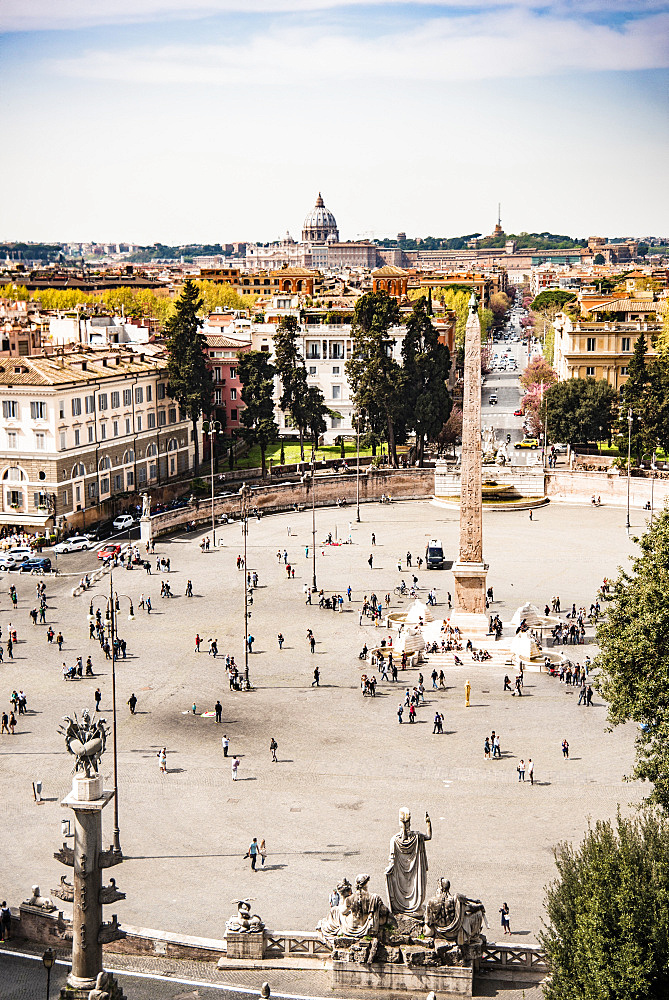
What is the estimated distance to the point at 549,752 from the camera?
38.1 metres

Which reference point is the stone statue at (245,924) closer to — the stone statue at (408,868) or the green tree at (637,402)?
the stone statue at (408,868)

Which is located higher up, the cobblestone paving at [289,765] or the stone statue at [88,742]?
the stone statue at [88,742]

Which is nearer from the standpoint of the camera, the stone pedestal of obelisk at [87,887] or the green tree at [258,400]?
the stone pedestal of obelisk at [87,887]

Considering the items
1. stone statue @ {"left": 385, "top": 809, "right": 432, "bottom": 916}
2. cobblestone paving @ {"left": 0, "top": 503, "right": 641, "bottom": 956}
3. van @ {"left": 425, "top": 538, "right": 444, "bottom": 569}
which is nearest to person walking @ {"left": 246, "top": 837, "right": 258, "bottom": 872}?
cobblestone paving @ {"left": 0, "top": 503, "right": 641, "bottom": 956}

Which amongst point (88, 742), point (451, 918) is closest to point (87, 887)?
point (88, 742)

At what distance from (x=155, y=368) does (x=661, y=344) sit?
28.8 meters

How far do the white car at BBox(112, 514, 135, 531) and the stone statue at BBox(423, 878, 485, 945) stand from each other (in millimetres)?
47333

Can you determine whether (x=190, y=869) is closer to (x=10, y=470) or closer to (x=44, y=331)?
(x=10, y=470)

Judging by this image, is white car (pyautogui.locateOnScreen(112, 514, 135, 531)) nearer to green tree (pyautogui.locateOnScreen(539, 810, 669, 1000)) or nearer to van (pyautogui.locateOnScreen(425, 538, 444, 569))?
van (pyautogui.locateOnScreen(425, 538, 444, 569))

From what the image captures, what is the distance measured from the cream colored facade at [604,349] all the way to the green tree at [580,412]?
5.43 meters

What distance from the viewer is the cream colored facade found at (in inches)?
3713

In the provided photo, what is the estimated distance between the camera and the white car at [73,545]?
213 ft

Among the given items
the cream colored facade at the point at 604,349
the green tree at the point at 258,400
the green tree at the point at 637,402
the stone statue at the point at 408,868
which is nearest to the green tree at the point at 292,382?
the green tree at the point at 258,400

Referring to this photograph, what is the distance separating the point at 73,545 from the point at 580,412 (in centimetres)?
3629
